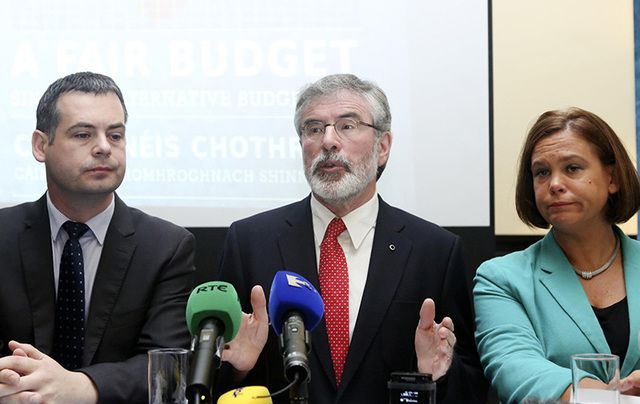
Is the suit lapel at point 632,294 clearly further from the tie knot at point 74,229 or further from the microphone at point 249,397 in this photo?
the tie knot at point 74,229

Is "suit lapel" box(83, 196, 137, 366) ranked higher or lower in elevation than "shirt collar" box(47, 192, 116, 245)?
lower

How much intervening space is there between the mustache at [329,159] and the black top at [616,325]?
0.99m

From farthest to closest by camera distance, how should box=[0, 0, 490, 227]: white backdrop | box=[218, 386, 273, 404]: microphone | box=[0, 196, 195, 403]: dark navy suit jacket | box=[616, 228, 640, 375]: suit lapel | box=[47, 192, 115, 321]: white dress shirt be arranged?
box=[0, 0, 490, 227]: white backdrop < box=[47, 192, 115, 321]: white dress shirt < box=[0, 196, 195, 403]: dark navy suit jacket < box=[616, 228, 640, 375]: suit lapel < box=[218, 386, 273, 404]: microphone

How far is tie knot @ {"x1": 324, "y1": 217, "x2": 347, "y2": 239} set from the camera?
3141 millimetres

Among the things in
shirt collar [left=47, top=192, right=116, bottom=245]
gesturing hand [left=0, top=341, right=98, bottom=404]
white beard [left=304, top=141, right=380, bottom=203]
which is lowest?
gesturing hand [left=0, top=341, right=98, bottom=404]

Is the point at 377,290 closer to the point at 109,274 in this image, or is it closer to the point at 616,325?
the point at 616,325

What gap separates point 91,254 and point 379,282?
102cm

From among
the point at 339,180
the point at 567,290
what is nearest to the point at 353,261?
the point at 339,180

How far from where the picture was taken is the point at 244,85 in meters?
4.73

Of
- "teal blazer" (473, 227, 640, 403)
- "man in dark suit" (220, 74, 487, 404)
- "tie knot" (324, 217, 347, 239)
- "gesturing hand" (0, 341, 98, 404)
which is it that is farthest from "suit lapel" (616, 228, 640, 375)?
"gesturing hand" (0, 341, 98, 404)

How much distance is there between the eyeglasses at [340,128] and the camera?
10.4 ft

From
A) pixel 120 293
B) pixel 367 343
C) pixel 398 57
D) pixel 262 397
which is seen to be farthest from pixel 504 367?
pixel 398 57

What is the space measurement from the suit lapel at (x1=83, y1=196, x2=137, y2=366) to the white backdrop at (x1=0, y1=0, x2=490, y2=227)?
1.58 meters

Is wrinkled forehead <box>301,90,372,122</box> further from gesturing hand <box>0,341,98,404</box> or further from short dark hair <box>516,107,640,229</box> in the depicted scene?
gesturing hand <box>0,341,98,404</box>
